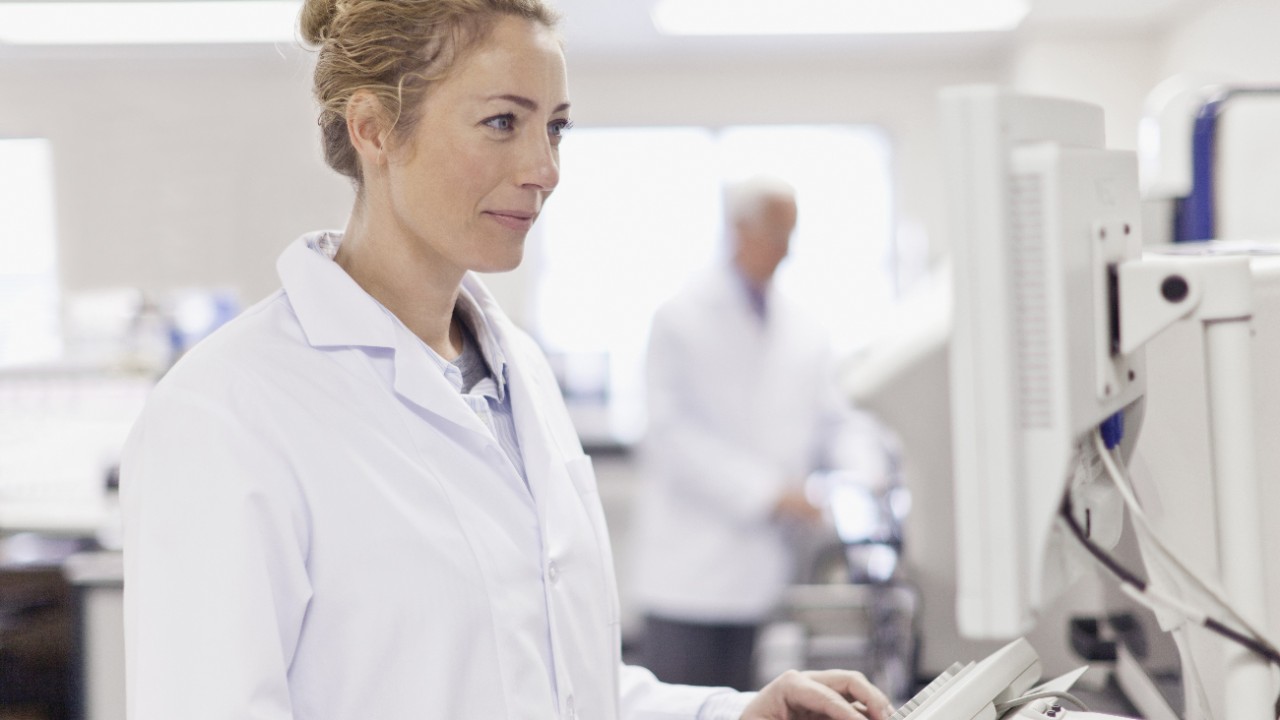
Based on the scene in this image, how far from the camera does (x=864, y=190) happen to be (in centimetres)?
560

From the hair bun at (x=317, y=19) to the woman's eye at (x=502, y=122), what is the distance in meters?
0.18

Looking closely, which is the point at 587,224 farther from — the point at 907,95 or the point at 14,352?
the point at 14,352

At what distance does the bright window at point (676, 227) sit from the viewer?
18.0ft

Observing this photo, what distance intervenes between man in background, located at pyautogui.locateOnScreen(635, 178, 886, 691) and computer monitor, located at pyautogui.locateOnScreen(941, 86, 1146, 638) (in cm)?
186

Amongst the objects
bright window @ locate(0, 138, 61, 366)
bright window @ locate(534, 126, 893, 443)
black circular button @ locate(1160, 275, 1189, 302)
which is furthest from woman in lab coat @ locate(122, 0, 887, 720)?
bright window @ locate(0, 138, 61, 366)

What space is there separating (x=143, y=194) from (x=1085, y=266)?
5.47 metres

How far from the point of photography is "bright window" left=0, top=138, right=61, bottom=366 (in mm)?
5469

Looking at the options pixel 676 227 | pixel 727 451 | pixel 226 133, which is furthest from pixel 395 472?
pixel 226 133

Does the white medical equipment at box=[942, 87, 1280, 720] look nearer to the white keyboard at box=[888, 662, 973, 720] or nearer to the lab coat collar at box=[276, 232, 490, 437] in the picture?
the white keyboard at box=[888, 662, 973, 720]

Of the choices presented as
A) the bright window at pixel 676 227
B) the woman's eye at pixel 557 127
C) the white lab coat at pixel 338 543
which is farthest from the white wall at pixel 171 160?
the white lab coat at pixel 338 543

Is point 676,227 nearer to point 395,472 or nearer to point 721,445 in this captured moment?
point 721,445

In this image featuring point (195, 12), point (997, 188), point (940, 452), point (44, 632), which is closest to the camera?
point (997, 188)

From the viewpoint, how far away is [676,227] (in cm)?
553

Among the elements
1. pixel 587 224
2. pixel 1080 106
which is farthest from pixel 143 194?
pixel 1080 106
